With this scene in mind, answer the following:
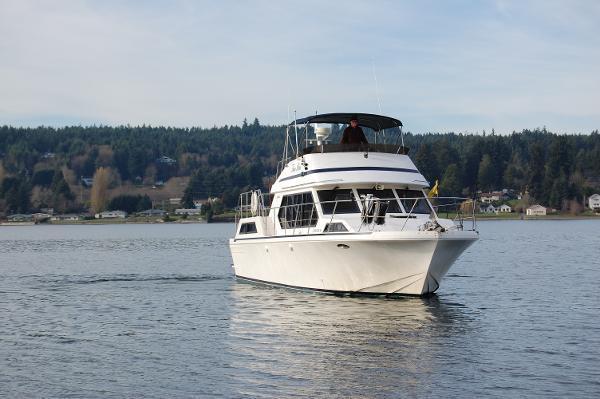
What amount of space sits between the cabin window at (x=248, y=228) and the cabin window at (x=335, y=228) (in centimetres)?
657

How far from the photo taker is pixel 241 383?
17625 mm

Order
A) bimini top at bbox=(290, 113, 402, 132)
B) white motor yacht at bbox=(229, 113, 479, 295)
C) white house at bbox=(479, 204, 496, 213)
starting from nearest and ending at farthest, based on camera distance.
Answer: white motor yacht at bbox=(229, 113, 479, 295) < bimini top at bbox=(290, 113, 402, 132) < white house at bbox=(479, 204, 496, 213)

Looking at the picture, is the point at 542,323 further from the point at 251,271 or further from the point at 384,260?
the point at 251,271

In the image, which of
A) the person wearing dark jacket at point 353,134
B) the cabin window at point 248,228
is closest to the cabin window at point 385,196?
the person wearing dark jacket at point 353,134

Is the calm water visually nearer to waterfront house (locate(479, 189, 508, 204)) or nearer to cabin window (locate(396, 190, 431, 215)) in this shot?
cabin window (locate(396, 190, 431, 215))

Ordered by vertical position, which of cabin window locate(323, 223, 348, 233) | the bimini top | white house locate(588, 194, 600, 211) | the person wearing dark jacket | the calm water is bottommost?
the calm water

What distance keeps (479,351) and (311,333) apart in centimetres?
456

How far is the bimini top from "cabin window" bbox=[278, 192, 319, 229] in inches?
112

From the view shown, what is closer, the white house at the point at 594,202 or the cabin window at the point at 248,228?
the cabin window at the point at 248,228

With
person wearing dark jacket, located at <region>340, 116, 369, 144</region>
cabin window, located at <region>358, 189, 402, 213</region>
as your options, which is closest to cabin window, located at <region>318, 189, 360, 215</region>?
cabin window, located at <region>358, 189, 402, 213</region>

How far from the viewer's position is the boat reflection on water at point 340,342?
1742 centimetres

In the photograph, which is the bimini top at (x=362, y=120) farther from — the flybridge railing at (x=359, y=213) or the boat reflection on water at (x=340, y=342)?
the boat reflection on water at (x=340, y=342)

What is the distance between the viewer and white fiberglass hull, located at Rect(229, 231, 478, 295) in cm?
2550

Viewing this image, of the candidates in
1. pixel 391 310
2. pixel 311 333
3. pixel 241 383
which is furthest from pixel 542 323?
pixel 241 383
